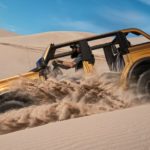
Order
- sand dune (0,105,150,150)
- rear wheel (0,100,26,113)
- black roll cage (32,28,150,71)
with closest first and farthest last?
sand dune (0,105,150,150) < rear wheel (0,100,26,113) < black roll cage (32,28,150,71)

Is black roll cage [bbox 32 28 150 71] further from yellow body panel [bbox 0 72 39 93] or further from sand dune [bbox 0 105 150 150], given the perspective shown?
sand dune [bbox 0 105 150 150]

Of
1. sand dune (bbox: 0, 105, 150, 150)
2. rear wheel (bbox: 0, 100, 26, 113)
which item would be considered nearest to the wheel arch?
rear wheel (bbox: 0, 100, 26, 113)

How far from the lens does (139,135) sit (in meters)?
4.05

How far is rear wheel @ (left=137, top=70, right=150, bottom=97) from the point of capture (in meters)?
7.88

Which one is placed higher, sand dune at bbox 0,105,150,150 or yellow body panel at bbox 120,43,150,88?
yellow body panel at bbox 120,43,150,88

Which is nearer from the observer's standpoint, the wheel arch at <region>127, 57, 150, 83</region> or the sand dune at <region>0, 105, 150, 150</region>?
the sand dune at <region>0, 105, 150, 150</region>

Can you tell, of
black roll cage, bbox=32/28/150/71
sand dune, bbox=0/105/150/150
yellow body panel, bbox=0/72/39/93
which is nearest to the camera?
sand dune, bbox=0/105/150/150

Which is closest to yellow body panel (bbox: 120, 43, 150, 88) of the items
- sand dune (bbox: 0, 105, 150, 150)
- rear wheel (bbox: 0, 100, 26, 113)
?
rear wheel (bbox: 0, 100, 26, 113)

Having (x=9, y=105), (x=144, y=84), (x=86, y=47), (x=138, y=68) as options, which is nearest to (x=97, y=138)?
(x=9, y=105)

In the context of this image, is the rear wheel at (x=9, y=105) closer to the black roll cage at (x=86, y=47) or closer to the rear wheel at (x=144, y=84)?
the black roll cage at (x=86, y=47)

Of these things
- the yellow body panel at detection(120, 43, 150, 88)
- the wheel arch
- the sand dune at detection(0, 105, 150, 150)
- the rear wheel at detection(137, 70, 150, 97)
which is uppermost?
the yellow body panel at detection(120, 43, 150, 88)

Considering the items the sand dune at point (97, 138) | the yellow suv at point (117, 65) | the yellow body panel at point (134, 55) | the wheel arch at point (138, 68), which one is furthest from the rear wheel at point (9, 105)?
the sand dune at point (97, 138)

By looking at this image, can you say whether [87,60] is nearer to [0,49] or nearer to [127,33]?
[127,33]

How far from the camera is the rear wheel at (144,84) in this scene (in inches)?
310
